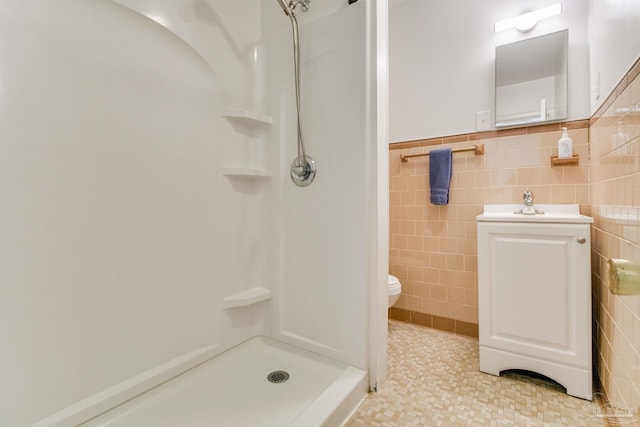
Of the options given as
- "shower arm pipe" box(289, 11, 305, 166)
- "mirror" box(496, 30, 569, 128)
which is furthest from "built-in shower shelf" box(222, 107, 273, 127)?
"mirror" box(496, 30, 569, 128)

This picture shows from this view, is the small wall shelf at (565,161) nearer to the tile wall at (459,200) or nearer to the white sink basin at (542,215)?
the tile wall at (459,200)

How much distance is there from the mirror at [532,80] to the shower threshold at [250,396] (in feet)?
5.74

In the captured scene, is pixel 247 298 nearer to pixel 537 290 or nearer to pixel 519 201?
pixel 537 290

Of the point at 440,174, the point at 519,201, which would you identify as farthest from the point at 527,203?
the point at 440,174

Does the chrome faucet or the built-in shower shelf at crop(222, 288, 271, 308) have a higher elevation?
the chrome faucet

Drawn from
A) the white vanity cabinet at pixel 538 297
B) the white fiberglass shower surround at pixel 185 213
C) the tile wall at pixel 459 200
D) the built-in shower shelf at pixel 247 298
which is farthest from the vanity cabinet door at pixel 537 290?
the built-in shower shelf at pixel 247 298

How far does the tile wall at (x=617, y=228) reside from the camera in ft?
3.02

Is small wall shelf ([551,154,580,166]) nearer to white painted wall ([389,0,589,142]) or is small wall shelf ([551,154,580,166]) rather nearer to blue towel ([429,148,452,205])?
white painted wall ([389,0,589,142])

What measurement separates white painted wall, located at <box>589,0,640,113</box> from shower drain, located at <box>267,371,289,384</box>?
1748mm

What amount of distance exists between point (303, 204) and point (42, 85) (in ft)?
3.55

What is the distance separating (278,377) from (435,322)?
4.03ft

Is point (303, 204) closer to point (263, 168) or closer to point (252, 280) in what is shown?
point (263, 168)

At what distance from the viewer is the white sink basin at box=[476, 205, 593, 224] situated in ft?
4.36

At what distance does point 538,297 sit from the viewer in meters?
1.40
